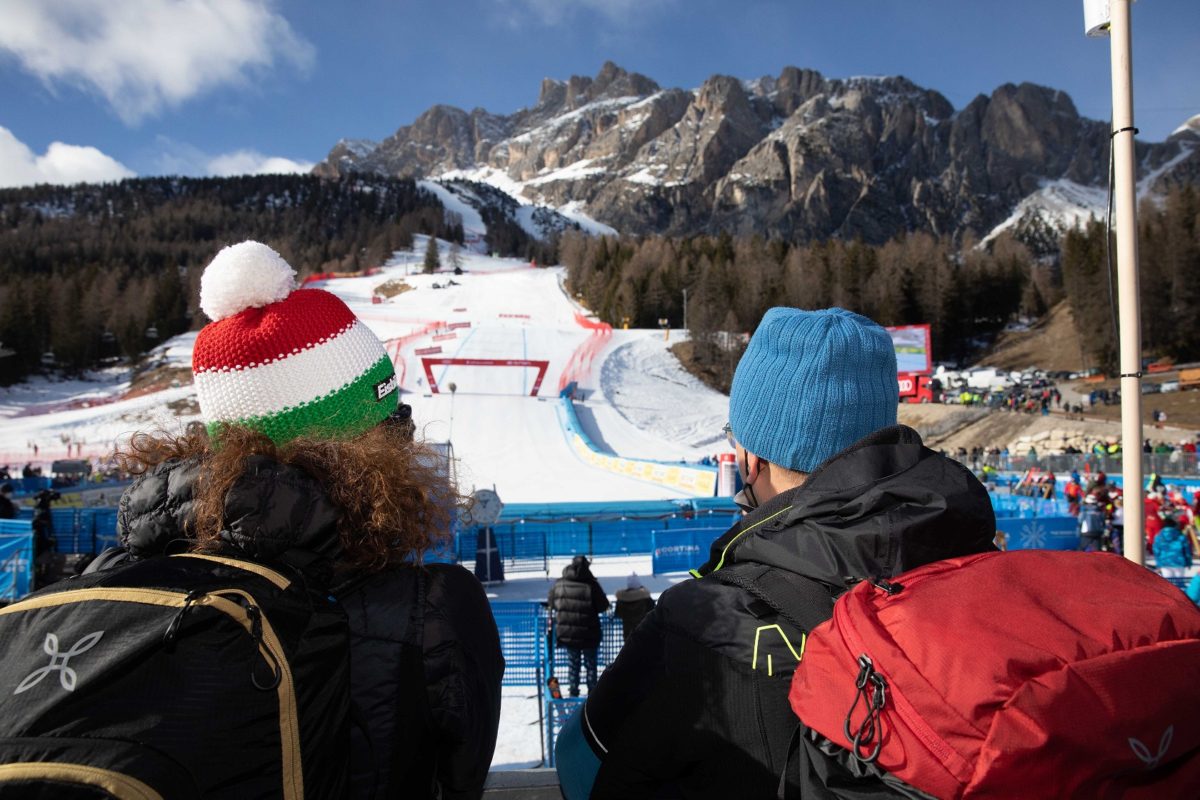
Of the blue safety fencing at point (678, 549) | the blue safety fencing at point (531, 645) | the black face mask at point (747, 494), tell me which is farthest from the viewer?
the blue safety fencing at point (678, 549)

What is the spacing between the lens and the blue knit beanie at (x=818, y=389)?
1.66 meters

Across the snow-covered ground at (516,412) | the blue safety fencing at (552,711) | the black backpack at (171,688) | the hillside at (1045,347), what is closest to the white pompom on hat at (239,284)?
the black backpack at (171,688)

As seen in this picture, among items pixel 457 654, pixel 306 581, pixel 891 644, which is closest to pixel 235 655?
pixel 306 581

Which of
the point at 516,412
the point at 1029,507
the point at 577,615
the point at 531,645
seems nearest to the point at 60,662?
the point at 577,615

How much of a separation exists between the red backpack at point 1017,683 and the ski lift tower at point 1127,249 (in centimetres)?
242

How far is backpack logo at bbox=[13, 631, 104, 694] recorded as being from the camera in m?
0.77

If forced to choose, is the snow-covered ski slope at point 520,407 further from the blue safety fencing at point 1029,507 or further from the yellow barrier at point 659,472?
the blue safety fencing at point 1029,507

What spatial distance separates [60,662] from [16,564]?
1094 cm

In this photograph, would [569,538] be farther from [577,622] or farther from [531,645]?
[577,622]

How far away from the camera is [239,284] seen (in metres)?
1.68

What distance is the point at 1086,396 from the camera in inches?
1574

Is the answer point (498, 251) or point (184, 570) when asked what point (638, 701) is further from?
point (498, 251)

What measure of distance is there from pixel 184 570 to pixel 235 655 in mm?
152

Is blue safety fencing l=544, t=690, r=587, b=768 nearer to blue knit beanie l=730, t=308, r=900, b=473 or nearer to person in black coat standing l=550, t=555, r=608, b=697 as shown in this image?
person in black coat standing l=550, t=555, r=608, b=697
